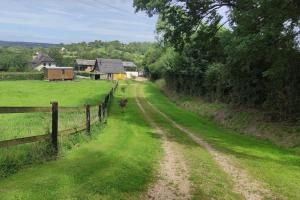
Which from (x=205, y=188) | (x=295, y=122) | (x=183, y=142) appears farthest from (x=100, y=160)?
(x=295, y=122)

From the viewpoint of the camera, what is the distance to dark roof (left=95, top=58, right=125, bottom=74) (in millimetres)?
165375

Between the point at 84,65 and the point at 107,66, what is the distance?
2790 centimetres

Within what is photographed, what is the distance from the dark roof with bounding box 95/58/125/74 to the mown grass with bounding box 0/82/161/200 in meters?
150

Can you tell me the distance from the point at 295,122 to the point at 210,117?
12.7 metres

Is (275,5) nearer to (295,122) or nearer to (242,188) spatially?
(295,122)

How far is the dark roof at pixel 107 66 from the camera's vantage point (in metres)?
165

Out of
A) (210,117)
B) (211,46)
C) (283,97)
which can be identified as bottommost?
(210,117)

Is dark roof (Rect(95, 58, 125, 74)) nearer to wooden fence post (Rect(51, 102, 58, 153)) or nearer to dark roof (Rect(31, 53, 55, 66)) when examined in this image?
dark roof (Rect(31, 53, 55, 66))

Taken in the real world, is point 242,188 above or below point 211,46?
below

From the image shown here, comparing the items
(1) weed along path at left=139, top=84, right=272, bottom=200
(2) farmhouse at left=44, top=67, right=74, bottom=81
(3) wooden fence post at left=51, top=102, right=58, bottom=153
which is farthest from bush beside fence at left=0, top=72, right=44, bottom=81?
(3) wooden fence post at left=51, top=102, right=58, bottom=153

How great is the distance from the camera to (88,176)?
11352 millimetres

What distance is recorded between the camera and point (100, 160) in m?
14.0

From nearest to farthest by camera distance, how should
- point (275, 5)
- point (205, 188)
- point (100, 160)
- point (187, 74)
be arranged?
point (205, 188)
point (100, 160)
point (275, 5)
point (187, 74)

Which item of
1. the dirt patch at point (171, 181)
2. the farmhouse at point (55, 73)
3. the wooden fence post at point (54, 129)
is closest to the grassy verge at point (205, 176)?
the dirt patch at point (171, 181)
